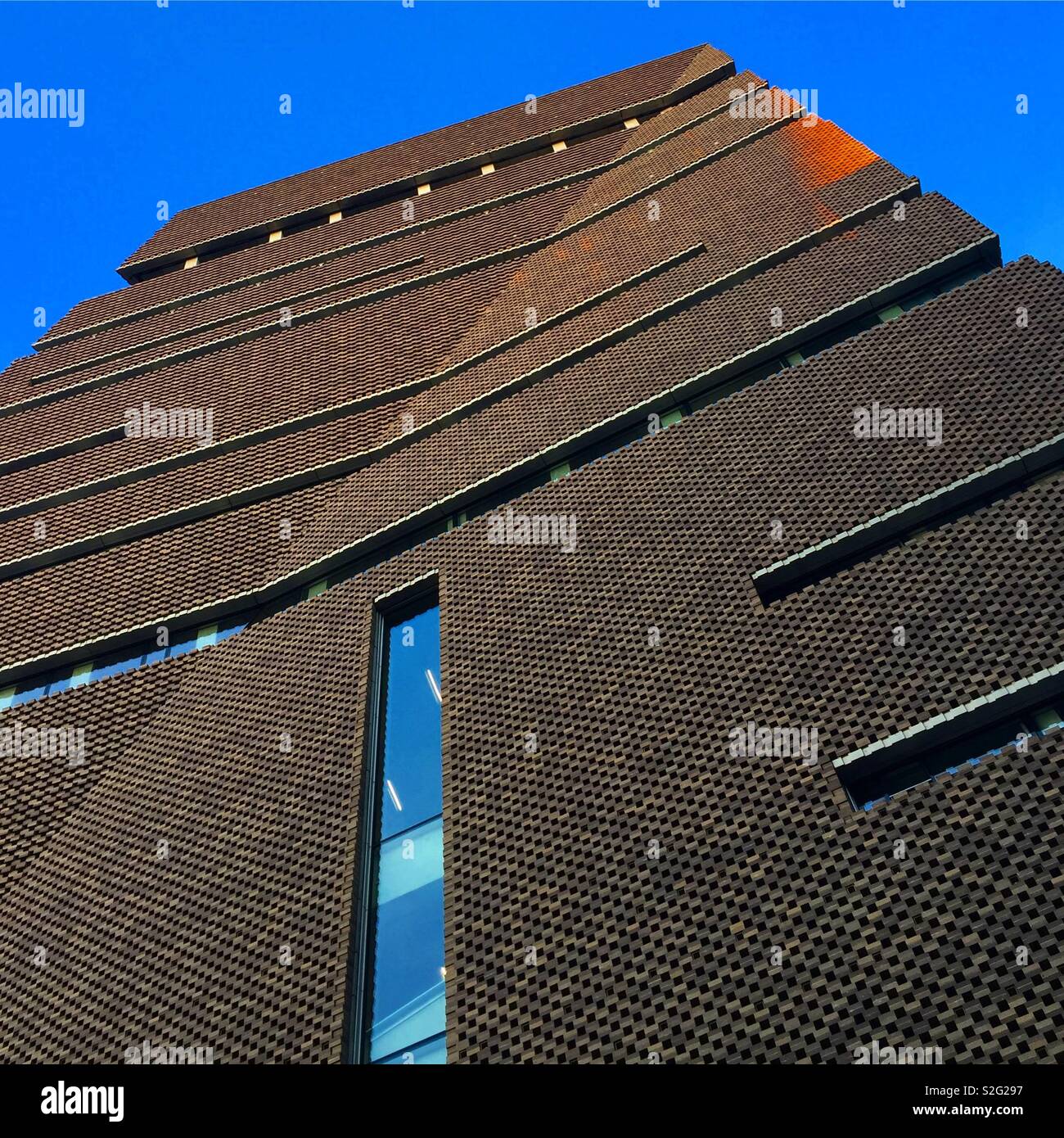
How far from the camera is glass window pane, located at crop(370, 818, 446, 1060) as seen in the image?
49.9 ft

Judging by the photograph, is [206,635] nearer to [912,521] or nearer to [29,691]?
[29,691]

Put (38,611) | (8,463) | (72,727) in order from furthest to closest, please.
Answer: (8,463) → (38,611) → (72,727)

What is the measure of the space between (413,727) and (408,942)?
4.52 metres

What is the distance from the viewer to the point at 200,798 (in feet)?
64.8

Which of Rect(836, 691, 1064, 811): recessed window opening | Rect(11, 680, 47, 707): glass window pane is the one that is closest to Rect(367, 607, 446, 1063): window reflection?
Rect(836, 691, 1064, 811): recessed window opening

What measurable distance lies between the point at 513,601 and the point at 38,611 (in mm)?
13605

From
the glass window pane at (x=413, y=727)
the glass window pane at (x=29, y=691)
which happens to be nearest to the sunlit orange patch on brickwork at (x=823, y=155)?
the glass window pane at (x=413, y=727)

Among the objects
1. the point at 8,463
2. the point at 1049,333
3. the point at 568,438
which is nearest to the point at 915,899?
the point at 1049,333

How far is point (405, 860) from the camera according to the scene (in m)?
17.7

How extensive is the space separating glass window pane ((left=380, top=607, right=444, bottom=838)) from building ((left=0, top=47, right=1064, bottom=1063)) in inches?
4.0

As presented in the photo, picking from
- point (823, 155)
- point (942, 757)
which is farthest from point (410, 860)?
point (823, 155)

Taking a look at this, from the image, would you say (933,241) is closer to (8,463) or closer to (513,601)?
(513,601)

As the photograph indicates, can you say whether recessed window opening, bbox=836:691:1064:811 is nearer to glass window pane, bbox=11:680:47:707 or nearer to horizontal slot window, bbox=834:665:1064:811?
horizontal slot window, bbox=834:665:1064:811
